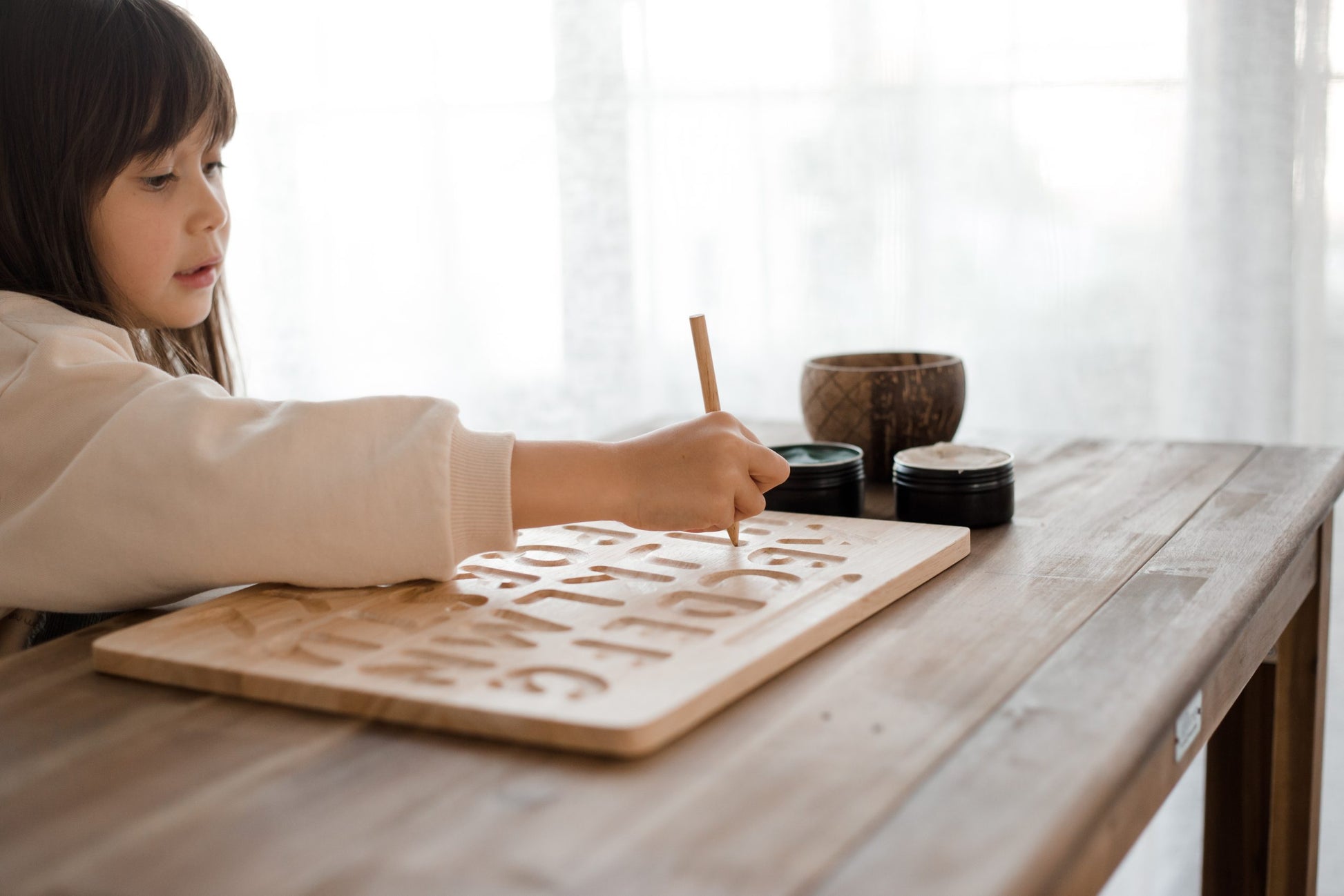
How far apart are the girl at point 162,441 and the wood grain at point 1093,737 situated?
24 centimetres

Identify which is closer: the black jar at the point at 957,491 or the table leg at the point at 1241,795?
the black jar at the point at 957,491

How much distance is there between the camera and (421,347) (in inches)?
90.6

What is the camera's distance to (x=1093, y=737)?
0.50 metres

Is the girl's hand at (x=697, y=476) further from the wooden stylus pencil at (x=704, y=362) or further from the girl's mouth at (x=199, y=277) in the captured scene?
the girl's mouth at (x=199, y=277)

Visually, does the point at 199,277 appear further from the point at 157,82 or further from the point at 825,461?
the point at 825,461

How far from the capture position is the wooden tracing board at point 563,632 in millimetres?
518

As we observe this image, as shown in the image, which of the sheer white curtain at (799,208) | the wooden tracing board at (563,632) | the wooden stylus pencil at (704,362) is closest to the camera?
the wooden tracing board at (563,632)

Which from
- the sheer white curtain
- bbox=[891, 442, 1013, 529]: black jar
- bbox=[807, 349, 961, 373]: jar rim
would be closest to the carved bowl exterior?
bbox=[807, 349, 961, 373]: jar rim

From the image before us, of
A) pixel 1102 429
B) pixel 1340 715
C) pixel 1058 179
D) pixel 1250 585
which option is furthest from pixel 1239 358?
pixel 1250 585

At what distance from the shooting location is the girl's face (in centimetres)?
88

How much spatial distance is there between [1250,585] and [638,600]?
0.37 meters

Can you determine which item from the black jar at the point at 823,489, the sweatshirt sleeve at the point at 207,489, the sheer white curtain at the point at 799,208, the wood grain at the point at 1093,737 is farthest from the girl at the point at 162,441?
the sheer white curtain at the point at 799,208

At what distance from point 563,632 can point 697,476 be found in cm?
17

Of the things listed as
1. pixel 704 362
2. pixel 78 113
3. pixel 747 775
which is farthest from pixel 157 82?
pixel 747 775
